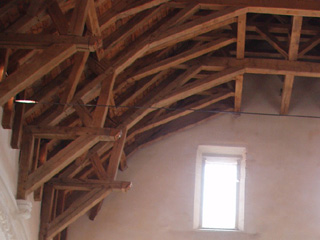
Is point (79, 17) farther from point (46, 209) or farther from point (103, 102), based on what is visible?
point (46, 209)

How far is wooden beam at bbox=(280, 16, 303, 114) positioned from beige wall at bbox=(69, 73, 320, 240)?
0.28 m

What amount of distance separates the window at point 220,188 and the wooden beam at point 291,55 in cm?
86

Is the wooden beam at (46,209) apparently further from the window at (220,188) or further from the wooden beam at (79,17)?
the wooden beam at (79,17)

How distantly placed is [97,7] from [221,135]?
3460mm

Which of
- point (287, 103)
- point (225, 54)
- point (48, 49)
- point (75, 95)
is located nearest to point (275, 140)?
point (287, 103)

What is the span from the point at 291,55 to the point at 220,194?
218 cm

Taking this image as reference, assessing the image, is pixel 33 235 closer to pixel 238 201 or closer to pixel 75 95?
pixel 75 95

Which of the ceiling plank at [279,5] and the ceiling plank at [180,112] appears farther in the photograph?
the ceiling plank at [180,112]

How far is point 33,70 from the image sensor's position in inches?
222

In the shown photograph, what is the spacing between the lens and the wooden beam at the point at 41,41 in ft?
18.4

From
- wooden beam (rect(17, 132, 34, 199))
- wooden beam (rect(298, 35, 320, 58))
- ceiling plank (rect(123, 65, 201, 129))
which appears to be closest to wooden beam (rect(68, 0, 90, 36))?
wooden beam (rect(17, 132, 34, 199))

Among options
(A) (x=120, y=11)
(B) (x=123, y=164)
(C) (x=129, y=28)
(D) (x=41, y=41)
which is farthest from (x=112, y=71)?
(B) (x=123, y=164)

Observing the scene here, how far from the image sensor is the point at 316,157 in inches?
376

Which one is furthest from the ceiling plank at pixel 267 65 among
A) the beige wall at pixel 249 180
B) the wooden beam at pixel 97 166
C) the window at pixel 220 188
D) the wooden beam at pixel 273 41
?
the wooden beam at pixel 97 166
